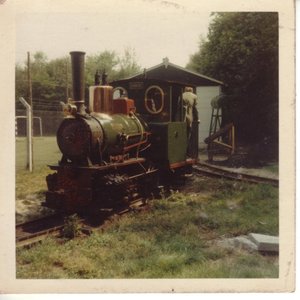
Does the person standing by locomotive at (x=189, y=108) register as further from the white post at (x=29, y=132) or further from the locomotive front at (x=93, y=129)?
the white post at (x=29, y=132)

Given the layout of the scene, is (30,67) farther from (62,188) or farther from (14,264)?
(14,264)

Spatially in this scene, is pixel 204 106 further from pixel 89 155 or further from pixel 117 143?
pixel 89 155

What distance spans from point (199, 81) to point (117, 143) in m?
0.90

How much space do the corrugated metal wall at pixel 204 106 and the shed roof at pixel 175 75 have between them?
0.19ft

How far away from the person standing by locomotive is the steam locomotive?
5cm

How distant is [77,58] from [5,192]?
42.3 inches

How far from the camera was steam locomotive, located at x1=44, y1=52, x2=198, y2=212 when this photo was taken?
3.74m

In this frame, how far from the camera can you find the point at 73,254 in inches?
125

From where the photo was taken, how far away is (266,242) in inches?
127

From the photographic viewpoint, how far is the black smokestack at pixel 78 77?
10.9 ft

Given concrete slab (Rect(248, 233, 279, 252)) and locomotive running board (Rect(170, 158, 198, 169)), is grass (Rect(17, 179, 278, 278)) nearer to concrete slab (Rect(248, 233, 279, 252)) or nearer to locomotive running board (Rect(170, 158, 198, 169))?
concrete slab (Rect(248, 233, 279, 252))
